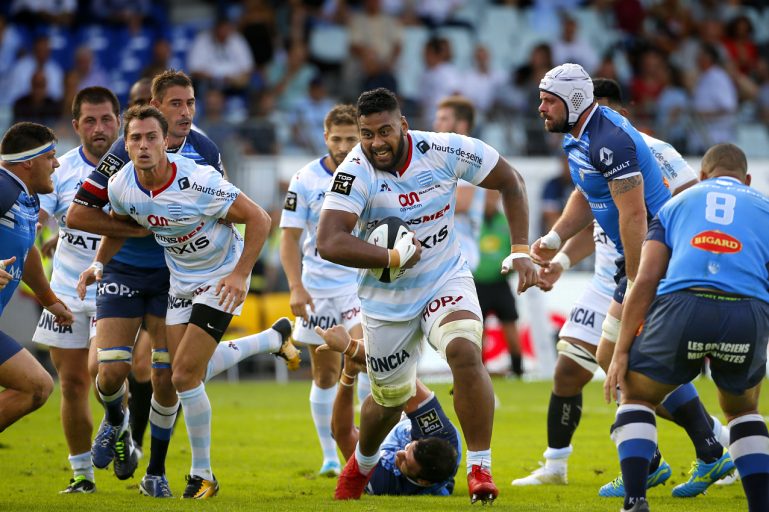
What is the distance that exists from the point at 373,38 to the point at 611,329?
1459cm

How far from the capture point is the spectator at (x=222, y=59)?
2058cm

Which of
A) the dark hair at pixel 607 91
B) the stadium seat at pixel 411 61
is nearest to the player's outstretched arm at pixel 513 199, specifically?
the dark hair at pixel 607 91

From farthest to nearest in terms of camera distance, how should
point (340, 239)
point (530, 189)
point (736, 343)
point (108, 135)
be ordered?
point (530, 189) < point (108, 135) < point (340, 239) < point (736, 343)

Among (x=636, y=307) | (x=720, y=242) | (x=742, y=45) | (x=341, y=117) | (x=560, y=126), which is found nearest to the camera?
(x=720, y=242)

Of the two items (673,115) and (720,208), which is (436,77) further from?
(720,208)

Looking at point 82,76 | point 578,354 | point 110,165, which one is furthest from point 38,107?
Answer: point 578,354

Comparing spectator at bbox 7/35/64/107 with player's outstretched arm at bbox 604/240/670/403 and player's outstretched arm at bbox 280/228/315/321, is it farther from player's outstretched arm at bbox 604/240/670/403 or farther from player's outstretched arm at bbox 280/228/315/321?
player's outstretched arm at bbox 604/240/670/403

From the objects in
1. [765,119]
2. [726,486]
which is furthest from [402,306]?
[765,119]

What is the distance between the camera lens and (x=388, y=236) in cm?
757

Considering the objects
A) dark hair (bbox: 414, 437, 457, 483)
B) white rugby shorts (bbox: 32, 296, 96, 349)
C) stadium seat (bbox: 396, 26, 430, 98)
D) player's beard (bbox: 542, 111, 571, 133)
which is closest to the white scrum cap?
player's beard (bbox: 542, 111, 571, 133)

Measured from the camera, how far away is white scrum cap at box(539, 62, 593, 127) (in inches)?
327

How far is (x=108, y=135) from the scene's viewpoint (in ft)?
31.9

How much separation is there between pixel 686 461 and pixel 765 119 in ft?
46.8

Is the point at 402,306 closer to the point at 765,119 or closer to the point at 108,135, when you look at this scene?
the point at 108,135
